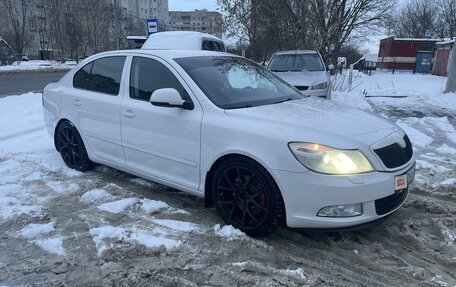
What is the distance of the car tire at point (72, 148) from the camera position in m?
5.39

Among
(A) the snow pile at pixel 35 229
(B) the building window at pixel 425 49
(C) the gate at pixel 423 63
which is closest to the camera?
(A) the snow pile at pixel 35 229

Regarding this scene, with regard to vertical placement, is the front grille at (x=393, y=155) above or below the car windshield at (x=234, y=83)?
below

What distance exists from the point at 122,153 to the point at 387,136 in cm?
290

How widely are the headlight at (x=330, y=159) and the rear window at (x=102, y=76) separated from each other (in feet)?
8.40

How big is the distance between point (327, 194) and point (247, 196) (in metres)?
0.74

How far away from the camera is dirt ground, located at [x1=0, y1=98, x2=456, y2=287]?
10.1 feet

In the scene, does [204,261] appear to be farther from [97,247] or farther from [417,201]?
[417,201]

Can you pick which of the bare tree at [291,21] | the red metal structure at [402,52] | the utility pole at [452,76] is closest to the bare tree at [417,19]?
the red metal structure at [402,52]

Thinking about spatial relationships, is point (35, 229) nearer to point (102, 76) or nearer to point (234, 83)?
point (102, 76)

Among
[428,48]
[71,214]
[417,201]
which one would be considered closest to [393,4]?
[428,48]

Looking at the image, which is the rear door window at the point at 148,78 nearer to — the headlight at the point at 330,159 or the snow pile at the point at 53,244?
the headlight at the point at 330,159

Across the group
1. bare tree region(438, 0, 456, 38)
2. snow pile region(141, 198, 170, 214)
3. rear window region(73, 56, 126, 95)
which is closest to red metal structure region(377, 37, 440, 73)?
bare tree region(438, 0, 456, 38)

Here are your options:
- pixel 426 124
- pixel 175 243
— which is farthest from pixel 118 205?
pixel 426 124

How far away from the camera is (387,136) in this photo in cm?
356
